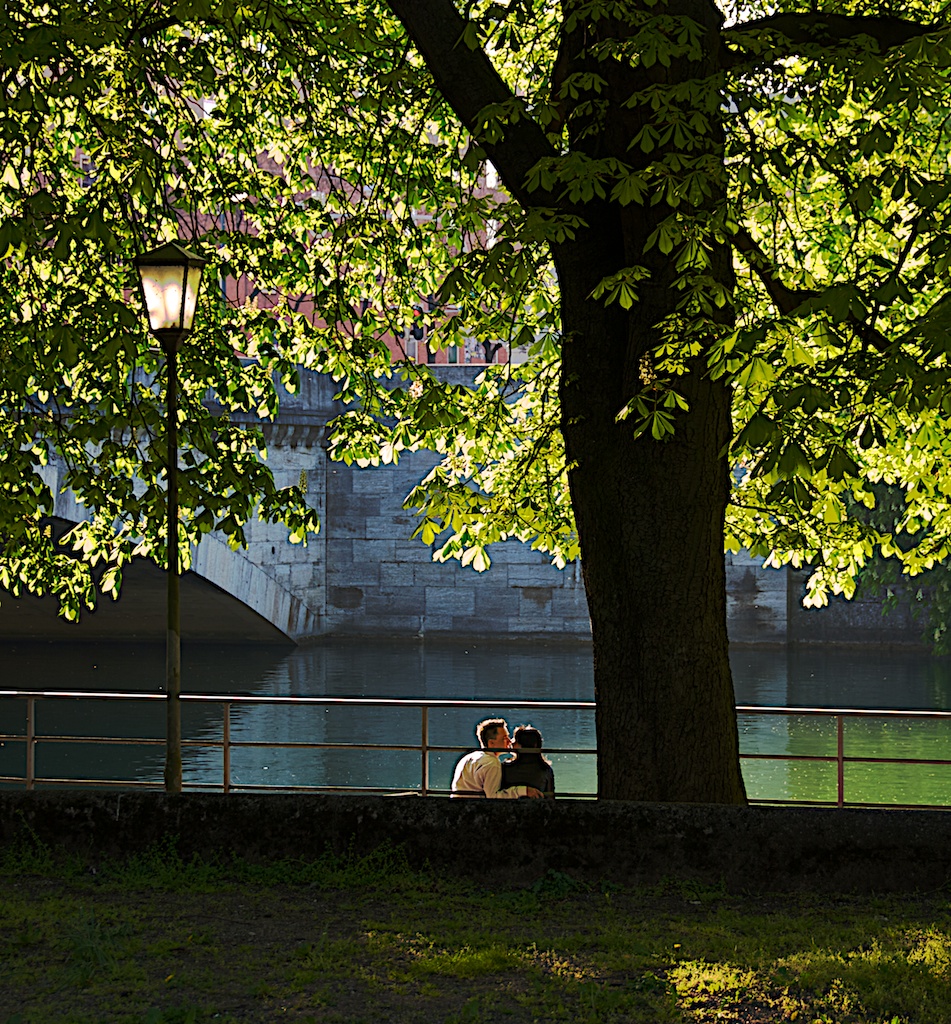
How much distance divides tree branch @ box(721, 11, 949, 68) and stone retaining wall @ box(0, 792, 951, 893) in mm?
3193

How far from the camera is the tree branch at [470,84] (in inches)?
249

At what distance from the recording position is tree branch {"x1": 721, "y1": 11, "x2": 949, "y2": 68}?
618cm

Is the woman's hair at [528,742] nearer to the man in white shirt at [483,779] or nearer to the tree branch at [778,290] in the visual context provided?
the man in white shirt at [483,779]

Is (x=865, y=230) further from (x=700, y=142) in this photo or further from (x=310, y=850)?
(x=310, y=850)

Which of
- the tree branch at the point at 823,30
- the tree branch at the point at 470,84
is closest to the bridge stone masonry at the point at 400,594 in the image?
the tree branch at the point at 470,84

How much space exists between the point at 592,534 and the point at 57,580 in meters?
4.13

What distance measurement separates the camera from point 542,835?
5.46 m

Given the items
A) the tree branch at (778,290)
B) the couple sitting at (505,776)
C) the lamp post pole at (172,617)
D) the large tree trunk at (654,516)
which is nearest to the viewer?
the large tree trunk at (654,516)

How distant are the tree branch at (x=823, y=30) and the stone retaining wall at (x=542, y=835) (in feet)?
10.5

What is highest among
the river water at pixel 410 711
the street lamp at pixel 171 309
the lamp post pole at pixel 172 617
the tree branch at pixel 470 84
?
the tree branch at pixel 470 84

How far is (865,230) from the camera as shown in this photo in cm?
794

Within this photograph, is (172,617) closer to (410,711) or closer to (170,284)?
(170,284)

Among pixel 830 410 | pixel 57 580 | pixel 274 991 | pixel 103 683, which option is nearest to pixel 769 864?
pixel 830 410

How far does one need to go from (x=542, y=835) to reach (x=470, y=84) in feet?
10.6
